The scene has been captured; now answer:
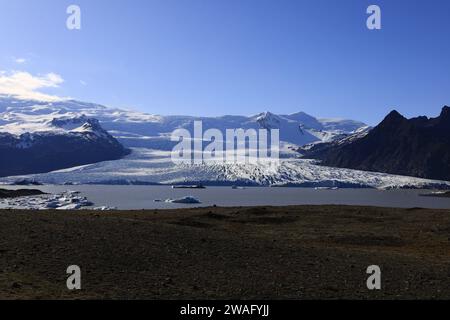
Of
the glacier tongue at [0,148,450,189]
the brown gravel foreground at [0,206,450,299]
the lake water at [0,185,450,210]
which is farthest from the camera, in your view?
the glacier tongue at [0,148,450,189]

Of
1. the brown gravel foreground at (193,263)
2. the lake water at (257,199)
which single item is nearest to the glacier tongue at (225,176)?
the lake water at (257,199)

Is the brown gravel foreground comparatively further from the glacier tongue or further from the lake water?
the glacier tongue

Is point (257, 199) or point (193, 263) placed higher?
point (193, 263)

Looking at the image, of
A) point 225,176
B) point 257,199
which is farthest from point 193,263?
point 225,176

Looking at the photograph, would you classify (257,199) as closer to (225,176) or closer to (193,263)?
(225,176)

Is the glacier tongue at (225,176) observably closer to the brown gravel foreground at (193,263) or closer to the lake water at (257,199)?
the lake water at (257,199)

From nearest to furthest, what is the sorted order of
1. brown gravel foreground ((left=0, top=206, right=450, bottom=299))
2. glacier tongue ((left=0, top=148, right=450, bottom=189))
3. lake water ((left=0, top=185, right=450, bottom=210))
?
1. brown gravel foreground ((left=0, top=206, right=450, bottom=299))
2. lake water ((left=0, top=185, right=450, bottom=210))
3. glacier tongue ((left=0, top=148, right=450, bottom=189))

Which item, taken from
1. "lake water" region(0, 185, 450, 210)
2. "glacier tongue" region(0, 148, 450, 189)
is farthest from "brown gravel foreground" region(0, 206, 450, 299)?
"glacier tongue" region(0, 148, 450, 189)
